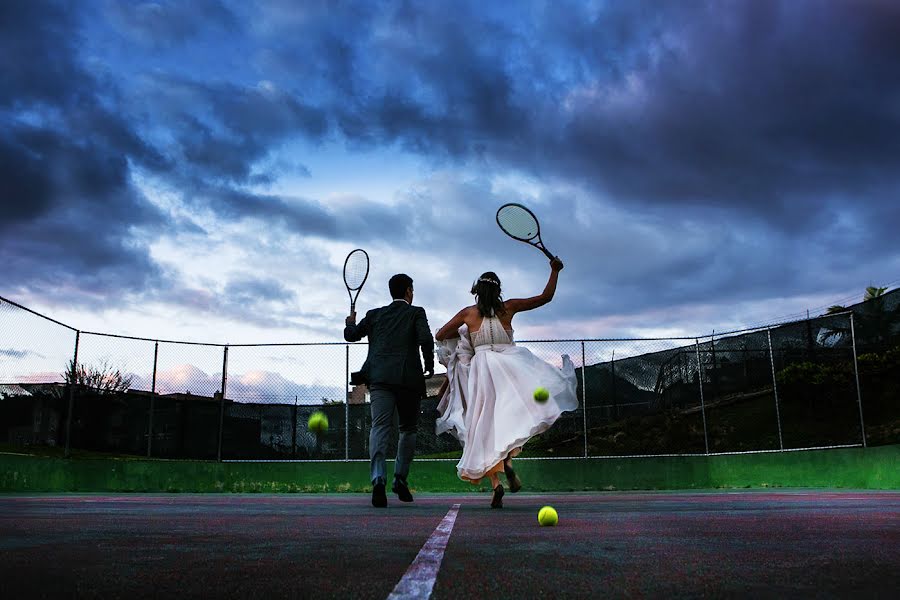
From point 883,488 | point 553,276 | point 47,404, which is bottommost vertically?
point 883,488

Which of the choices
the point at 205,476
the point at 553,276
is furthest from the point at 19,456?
the point at 553,276

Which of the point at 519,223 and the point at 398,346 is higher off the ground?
the point at 519,223

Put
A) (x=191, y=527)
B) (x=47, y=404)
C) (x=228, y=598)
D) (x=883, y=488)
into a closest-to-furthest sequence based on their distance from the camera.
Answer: (x=228, y=598)
(x=191, y=527)
(x=883, y=488)
(x=47, y=404)

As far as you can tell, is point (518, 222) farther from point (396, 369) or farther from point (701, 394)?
point (701, 394)

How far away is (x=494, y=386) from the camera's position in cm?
760

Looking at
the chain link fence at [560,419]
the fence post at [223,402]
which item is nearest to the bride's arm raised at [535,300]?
the chain link fence at [560,419]

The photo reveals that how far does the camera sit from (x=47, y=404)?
11.8 meters

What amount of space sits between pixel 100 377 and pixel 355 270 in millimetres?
5413

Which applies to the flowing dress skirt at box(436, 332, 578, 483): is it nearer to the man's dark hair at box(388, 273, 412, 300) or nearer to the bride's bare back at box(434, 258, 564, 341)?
the bride's bare back at box(434, 258, 564, 341)

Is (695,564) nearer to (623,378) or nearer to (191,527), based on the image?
(191,527)

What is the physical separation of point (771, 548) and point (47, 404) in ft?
37.0

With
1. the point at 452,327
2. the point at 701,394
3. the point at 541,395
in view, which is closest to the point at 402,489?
the point at 541,395

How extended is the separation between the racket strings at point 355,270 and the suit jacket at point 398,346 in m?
2.37

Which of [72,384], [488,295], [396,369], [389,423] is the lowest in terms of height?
[389,423]
